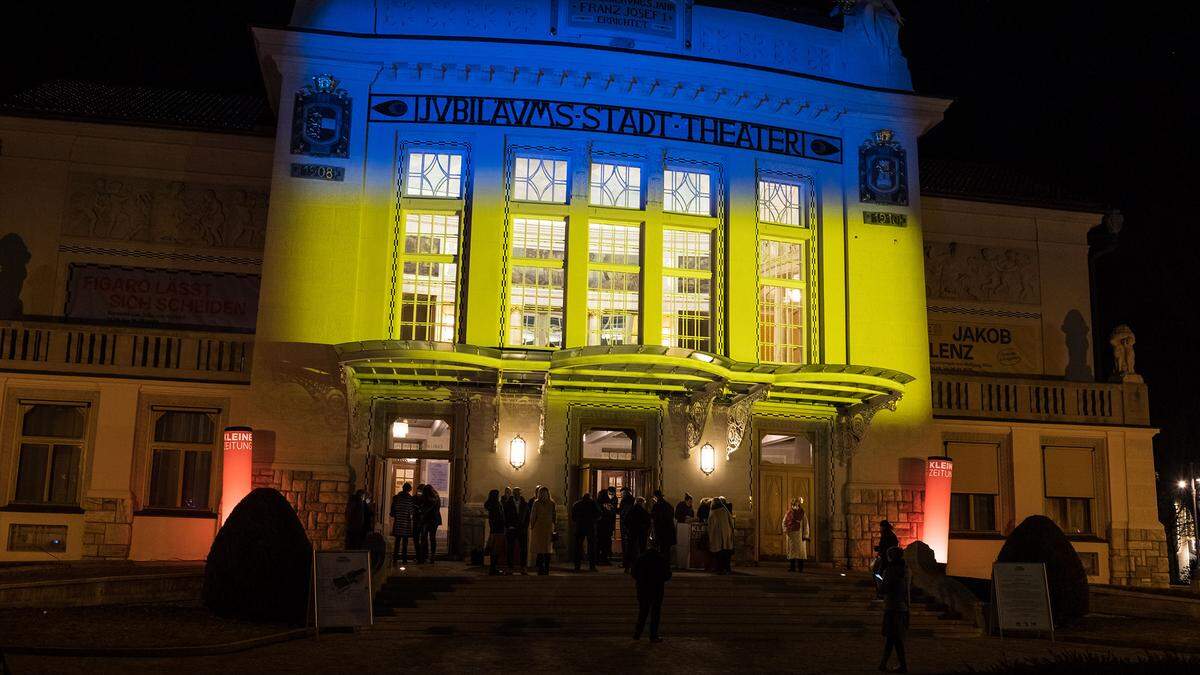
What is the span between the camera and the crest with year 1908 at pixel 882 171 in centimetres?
2698

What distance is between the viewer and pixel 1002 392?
2788cm

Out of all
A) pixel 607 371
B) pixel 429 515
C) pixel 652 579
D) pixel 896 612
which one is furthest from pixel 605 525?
pixel 896 612

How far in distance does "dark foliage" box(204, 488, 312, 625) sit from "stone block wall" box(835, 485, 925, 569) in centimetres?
1296

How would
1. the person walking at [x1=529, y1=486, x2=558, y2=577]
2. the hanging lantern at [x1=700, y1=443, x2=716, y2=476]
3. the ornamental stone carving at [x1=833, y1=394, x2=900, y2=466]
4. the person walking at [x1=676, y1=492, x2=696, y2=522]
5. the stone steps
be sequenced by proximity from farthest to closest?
the ornamental stone carving at [x1=833, y1=394, x2=900, y2=466] < the hanging lantern at [x1=700, y1=443, x2=716, y2=476] < the person walking at [x1=676, y1=492, x2=696, y2=522] < the person walking at [x1=529, y1=486, x2=558, y2=577] < the stone steps

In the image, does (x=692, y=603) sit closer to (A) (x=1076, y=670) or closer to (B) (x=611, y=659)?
(B) (x=611, y=659)

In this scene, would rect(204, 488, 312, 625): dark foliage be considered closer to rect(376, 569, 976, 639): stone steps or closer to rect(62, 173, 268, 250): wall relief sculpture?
rect(376, 569, 976, 639): stone steps

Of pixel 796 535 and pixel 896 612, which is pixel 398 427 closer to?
pixel 796 535

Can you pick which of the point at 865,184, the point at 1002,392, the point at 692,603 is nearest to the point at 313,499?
the point at 692,603

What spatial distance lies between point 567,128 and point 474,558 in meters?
9.41

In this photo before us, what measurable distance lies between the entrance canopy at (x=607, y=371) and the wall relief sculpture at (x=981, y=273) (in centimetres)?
639

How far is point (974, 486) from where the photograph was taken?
27.8 meters

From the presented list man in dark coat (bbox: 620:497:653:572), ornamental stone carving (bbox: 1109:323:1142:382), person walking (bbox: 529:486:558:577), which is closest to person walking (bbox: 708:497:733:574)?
man in dark coat (bbox: 620:497:653:572)

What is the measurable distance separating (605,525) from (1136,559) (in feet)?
45.5

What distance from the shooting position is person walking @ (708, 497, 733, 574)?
71.8 feet
